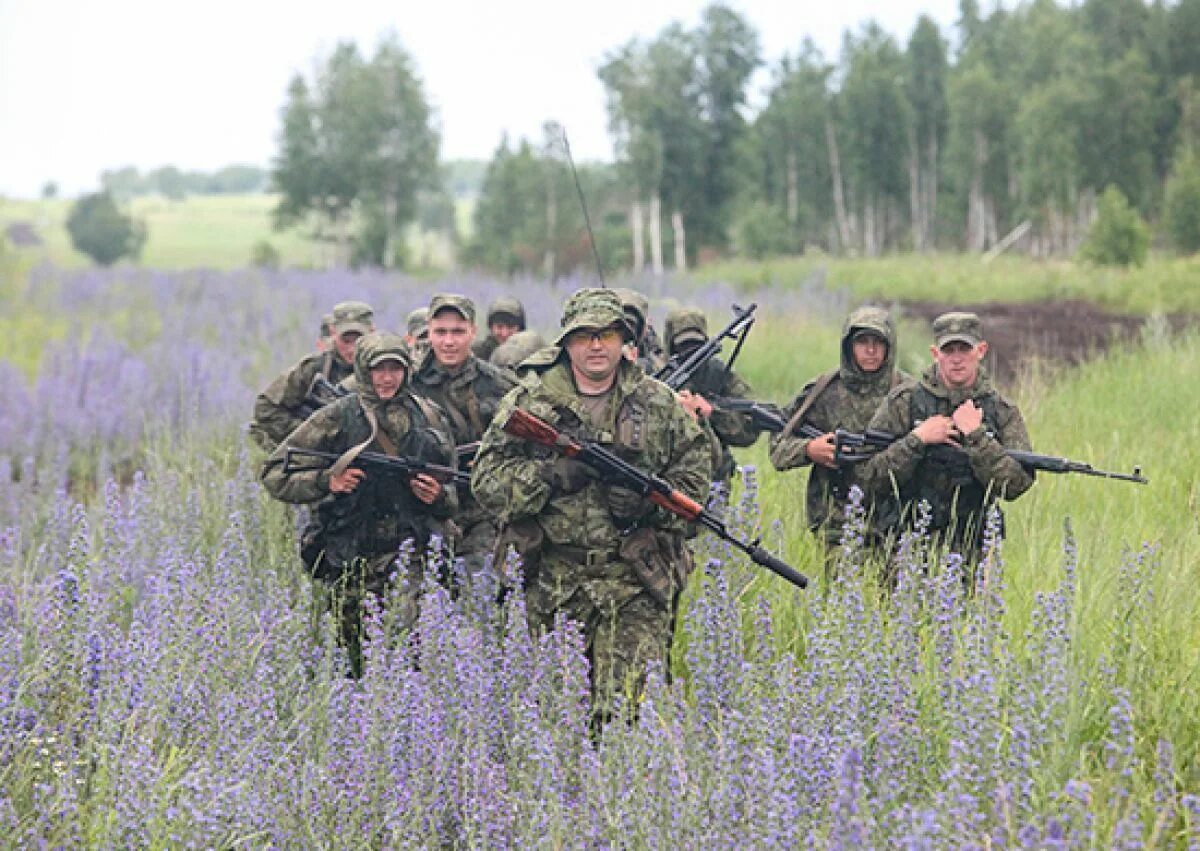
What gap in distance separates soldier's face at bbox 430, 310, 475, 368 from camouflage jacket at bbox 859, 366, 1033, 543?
7.25ft

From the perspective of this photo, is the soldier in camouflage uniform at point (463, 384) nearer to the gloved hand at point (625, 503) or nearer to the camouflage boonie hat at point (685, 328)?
the camouflage boonie hat at point (685, 328)

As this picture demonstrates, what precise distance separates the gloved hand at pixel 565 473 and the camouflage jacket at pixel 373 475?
1.22m

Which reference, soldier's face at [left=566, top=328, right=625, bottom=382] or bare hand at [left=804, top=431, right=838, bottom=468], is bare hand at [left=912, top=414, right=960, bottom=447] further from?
soldier's face at [left=566, top=328, right=625, bottom=382]

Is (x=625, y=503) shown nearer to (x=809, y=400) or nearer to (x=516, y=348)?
(x=809, y=400)

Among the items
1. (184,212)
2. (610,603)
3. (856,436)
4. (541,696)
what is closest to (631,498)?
(610,603)

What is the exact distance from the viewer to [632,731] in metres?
3.85

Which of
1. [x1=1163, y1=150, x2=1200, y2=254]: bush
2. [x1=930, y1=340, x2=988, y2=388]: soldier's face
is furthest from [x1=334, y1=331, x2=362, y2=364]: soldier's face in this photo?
[x1=1163, y1=150, x2=1200, y2=254]: bush

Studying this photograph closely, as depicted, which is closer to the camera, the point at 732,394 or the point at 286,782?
the point at 286,782

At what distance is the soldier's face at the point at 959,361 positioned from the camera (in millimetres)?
6070

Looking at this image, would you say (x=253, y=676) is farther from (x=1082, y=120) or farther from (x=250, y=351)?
(x=1082, y=120)

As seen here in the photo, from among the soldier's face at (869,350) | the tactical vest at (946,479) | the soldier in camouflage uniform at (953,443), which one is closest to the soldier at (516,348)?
the soldier's face at (869,350)

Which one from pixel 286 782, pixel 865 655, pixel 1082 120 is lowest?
pixel 286 782

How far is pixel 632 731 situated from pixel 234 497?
4.37 metres

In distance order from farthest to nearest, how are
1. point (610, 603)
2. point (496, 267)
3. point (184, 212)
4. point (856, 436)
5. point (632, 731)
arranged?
point (184, 212) → point (496, 267) → point (856, 436) → point (610, 603) → point (632, 731)
